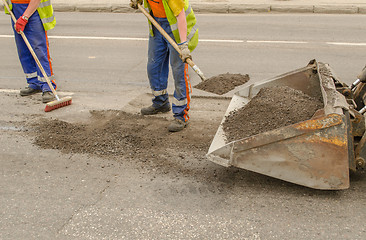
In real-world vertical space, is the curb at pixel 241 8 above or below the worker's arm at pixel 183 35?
below

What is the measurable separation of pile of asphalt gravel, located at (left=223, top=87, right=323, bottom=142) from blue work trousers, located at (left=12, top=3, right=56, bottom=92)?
276 cm

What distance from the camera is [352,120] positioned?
3301 millimetres

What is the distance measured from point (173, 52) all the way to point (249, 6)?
721 cm

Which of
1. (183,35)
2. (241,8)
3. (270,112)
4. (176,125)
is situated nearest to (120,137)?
(176,125)

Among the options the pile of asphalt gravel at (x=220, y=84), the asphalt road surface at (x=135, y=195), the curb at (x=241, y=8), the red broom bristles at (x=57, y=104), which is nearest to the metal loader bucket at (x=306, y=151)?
the asphalt road surface at (x=135, y=195)

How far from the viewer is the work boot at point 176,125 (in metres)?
4.53

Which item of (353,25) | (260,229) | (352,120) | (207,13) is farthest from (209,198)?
(207,13)

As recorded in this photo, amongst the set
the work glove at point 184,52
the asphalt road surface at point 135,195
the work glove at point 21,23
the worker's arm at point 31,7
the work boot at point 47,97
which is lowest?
A: the asphalt road surface at point 135,195

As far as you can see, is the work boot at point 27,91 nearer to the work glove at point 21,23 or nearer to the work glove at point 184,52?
the work glove at point 21,23

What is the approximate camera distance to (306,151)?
312cm

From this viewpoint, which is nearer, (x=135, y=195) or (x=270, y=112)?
(x=135, y=195)

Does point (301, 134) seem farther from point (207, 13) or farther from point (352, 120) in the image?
point (207, 13)

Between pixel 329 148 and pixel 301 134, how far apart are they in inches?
8.7

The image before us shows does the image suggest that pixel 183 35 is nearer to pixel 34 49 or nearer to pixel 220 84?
pixel 220 84
